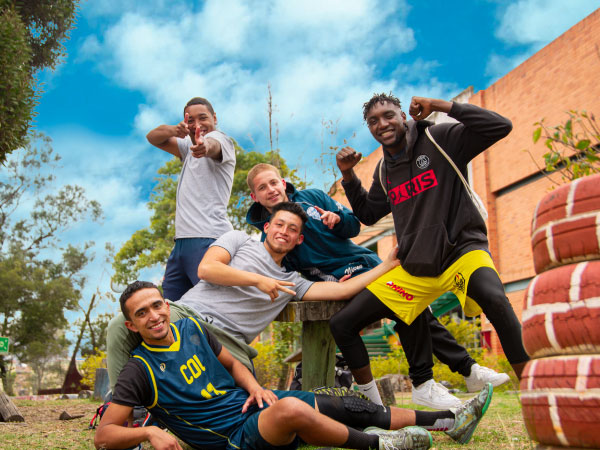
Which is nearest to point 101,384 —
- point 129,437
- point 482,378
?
point 129,437

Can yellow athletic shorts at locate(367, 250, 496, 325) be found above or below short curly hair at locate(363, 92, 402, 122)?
below

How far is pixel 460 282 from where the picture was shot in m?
3.22

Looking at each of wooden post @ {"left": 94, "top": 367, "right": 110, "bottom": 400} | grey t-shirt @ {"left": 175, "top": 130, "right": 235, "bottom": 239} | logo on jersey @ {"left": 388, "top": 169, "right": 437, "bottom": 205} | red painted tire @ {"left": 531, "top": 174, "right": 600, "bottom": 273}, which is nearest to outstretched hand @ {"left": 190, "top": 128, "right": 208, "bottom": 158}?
grey t-shirt @ {"left": 175, "top": 130, "right": 235, "bottom": 239}

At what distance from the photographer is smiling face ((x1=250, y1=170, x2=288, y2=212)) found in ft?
13.3

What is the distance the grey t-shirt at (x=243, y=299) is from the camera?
133 inches

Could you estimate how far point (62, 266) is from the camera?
27594 millimetres

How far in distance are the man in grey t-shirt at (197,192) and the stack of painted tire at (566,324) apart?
8.68ft

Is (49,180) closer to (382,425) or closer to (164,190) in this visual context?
(164,190)

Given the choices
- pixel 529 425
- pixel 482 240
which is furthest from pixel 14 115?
pixel 529 425

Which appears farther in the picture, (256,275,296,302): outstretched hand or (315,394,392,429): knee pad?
(256,275,296,302): outstretched hand

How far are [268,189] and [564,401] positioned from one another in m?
2.79

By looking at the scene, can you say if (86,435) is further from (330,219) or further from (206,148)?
(330,219)

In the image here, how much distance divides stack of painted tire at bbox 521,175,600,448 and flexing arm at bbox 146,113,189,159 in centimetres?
307

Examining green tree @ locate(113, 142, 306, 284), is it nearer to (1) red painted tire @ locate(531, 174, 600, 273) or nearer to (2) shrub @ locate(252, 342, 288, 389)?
(2) shrub @ locate(252, 342, 288, 389)
